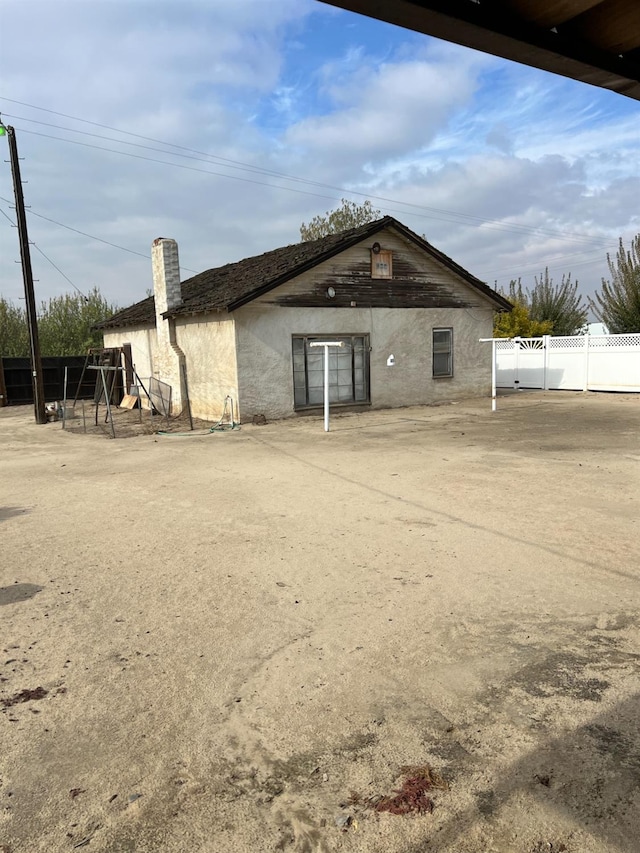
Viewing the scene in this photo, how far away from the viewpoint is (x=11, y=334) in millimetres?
32562

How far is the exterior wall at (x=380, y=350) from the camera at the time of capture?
15.4 metres

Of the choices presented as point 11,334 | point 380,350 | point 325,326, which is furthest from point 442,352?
point 11,334

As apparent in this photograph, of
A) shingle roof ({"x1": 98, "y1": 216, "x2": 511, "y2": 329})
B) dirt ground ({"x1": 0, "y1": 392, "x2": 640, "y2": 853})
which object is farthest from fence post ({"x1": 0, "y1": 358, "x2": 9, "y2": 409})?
dirt ground ({"x1": 0, "y1": 392, "x2": 640, "y2": 853})

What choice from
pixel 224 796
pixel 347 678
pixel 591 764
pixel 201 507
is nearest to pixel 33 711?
pixel 224 796

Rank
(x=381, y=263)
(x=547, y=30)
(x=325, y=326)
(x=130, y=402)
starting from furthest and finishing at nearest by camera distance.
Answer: (x=130, y=402), (x=381, y=263), (x=325, y=326), (x=547, y=30)

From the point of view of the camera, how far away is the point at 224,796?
2.37m

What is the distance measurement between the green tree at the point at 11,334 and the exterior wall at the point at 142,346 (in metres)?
13.1

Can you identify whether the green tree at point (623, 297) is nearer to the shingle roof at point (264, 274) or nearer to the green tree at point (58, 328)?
the shingle roof at point (264, 274)

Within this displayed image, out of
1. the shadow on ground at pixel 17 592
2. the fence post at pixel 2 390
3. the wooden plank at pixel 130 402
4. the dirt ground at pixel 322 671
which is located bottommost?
the dirt ground at pixel 322 671

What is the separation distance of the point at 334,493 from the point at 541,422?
342 inches

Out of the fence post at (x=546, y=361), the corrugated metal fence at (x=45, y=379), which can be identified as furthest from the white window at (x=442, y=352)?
the corrugated metal fence at (x=45, y=379)

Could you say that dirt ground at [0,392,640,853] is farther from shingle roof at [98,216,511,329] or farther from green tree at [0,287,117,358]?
green tree at [0,287,117,358]

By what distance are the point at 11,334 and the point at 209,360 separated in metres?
22.1

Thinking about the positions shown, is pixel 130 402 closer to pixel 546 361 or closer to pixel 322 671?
pixel 546 361
